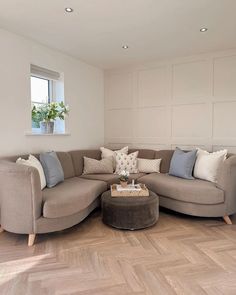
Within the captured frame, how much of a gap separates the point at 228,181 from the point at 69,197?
6.10ft

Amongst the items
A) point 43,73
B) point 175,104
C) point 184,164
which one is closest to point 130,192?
point 184,164

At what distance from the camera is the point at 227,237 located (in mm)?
2520

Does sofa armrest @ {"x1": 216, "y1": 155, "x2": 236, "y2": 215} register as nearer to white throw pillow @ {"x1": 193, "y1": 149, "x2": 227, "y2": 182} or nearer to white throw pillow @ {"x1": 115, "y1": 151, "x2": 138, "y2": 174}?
white throw pillow @ {"x1": 193, "y1": 149, "x2": 227, "y2": 182}

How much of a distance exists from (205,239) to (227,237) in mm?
252

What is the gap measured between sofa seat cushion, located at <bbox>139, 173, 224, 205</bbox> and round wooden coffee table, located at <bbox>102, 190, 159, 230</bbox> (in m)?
0.40

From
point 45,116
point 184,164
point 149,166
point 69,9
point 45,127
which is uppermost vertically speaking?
point 69,9

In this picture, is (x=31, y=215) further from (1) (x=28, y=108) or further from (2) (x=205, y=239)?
(2) (x=205, y=239)

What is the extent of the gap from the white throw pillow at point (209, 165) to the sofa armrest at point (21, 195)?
6.92 feet

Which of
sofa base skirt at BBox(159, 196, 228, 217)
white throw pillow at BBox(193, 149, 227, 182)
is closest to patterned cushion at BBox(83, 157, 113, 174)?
sofa base skirt at BBox(159, 196, 228, 217)

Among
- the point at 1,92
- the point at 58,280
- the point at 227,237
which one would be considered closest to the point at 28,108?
the point at 1,92

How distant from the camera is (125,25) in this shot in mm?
2744

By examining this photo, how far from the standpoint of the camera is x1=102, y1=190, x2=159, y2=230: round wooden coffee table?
264 cm

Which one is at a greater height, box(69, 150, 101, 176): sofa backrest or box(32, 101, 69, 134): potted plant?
box(32, 101, 69, 134): potted plant

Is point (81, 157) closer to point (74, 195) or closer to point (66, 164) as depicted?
point (66, 164)
